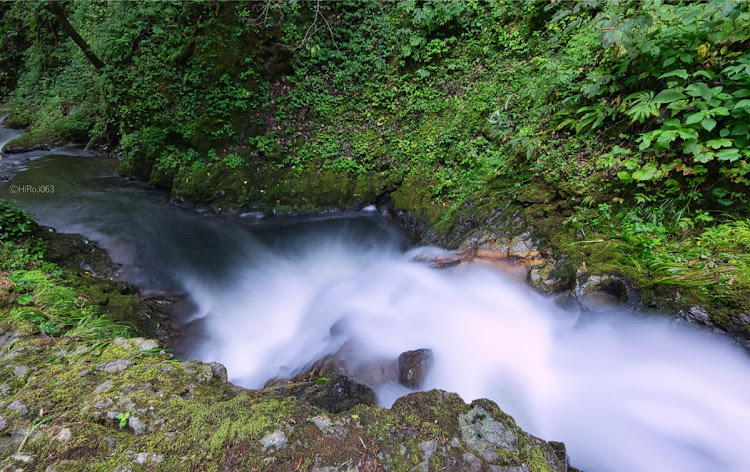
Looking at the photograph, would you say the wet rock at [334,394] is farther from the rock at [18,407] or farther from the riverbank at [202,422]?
the rock at [18,407]

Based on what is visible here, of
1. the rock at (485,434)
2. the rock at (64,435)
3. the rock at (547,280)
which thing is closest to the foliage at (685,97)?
the rock at (547,280)

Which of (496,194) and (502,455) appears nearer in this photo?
(502,455)

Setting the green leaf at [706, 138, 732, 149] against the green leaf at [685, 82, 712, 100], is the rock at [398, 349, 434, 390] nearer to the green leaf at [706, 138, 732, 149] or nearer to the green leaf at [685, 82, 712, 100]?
the green leaf at [706, 138, 732, 149]

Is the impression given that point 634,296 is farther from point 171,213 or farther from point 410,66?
point 171,213

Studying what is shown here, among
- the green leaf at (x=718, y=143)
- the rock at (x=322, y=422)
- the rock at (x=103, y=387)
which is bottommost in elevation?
the rock at (x=103, y=387)

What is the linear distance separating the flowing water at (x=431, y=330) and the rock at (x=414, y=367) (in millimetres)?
125

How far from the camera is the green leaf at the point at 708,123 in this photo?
3.15 meters

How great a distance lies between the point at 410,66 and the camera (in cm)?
831

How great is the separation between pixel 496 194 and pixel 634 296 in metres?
2.56

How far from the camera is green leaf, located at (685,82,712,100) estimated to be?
3270 mm

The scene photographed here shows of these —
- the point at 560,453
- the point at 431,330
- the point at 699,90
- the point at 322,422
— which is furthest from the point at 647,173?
the point at 322,422

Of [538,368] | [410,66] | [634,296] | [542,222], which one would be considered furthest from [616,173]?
[410,66]

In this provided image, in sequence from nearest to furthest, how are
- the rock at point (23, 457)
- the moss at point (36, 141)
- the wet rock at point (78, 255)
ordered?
1. the rock at point (23, 457)
2. the wet rock at point (78, 255)
3. the moss at point (36, 141)

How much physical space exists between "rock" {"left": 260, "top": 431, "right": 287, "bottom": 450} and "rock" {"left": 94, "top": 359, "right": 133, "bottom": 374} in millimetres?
1256
